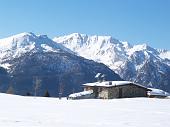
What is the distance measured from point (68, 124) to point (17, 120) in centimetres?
276

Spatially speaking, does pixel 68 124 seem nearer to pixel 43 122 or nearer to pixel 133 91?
pixel 43 122

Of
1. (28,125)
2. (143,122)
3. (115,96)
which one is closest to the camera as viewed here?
(28,125)

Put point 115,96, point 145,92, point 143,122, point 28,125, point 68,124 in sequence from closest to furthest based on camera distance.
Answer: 1. point 28,125
2. point 68,124
3. point 143,122
4. point 115,96
5. point 145,92

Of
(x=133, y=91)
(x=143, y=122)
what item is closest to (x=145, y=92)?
(x=133, y=91)

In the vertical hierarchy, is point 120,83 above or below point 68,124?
above

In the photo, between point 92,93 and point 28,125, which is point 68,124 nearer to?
point 28,125

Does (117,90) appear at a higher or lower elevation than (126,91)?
higher

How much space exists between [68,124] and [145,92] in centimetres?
8921

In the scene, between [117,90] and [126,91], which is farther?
[126,91]

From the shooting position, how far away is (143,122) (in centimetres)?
2655

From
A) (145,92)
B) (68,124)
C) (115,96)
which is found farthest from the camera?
(145,92)

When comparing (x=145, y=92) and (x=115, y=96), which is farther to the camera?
(x=145, y=92)

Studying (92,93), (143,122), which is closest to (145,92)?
(92,93)

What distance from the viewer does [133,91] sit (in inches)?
4277
